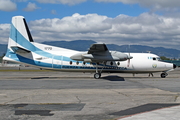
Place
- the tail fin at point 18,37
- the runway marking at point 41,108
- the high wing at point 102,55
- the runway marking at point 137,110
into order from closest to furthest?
1. the runway marking at point 137,110
2. the runway marking at point 41,108
3. the high wing at point 102,55
4. the tail fin at point 18,37

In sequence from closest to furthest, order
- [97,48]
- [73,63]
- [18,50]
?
1. [97,48]
2. [18,50]
3. [73,63]

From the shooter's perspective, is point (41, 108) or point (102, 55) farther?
point (102, 55)

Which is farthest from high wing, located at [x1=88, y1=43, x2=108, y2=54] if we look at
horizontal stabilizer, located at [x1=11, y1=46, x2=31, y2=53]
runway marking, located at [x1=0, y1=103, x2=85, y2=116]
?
runway marking, located at [x1=0, y1=103, x2=85, y2=116]

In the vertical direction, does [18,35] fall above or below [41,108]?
above

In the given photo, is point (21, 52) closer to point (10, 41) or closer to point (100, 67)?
point (10, 41)

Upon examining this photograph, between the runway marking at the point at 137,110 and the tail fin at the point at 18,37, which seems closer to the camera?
the runway marking at the point at 137,110

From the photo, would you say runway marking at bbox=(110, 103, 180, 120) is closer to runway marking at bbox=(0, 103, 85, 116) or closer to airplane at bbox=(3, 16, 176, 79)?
runway marking at bbox=(0, 103, 85, 116)

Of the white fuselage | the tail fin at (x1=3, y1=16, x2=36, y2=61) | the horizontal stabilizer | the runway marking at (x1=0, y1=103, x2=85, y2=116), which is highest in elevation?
the tail fin at (x1=3, y1=16, x2=36, y2=61)

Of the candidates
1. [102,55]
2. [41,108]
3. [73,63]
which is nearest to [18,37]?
[73,63]

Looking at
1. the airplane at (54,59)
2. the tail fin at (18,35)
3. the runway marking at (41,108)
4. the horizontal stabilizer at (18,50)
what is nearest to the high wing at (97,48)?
the airplane at (54,59)

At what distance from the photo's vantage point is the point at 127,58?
2728cm

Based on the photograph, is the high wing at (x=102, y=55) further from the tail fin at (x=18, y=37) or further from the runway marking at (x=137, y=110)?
the runway marking at (x=137, y=110)

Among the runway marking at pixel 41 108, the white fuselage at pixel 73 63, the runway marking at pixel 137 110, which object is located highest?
the white fuselage at pixel 73 63

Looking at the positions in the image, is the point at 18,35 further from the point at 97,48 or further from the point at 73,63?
the point at 97,48
